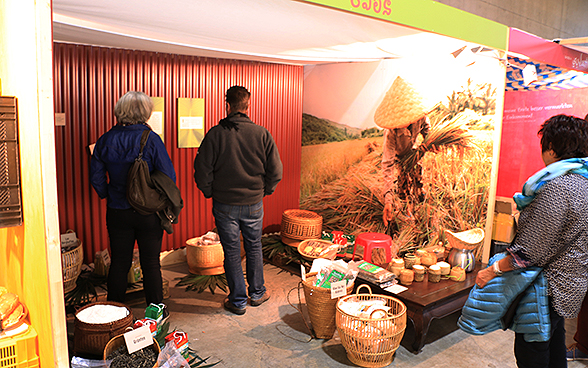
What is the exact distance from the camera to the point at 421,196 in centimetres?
455

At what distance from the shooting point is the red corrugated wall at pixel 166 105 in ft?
13.2

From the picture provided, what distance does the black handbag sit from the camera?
2.86 m

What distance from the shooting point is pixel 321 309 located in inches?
124

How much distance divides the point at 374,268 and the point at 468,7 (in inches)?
223

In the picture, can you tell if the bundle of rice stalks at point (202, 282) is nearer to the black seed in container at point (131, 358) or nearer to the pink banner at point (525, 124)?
the black seed in container at point (131, 358)

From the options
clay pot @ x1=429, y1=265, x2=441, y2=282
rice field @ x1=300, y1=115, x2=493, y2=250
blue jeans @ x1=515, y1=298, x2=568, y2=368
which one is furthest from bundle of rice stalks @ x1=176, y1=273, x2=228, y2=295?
blue jeans @ x1=515, y1=298, x2=568, y2=368

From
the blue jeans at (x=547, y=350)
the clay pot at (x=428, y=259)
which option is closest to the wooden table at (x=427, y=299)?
the clay pot at (x=428, y=259)

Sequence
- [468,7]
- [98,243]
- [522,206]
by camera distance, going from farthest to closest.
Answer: [468,7], [98,243], [522,206]

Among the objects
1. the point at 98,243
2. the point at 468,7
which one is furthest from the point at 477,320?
the point at 468,7

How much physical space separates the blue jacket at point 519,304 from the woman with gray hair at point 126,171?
2.13m

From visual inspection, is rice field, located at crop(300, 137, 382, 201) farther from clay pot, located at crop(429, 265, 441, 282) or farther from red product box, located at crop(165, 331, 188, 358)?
red product box, located at crop(165, 331, 188, 358)

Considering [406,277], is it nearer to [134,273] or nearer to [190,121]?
[134,273]

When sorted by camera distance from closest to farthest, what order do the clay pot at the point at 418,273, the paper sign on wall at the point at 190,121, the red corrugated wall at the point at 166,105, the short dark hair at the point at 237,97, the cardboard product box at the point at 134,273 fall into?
the short dark hair at the point at 237,97
the clay pot at the point at 418,273
the cardboard product box at the point at 134,273
the red corrugated wall at the point at 166,105
the paper sign on wall at the point at 190,121

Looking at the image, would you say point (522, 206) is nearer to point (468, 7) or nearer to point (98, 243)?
point (98, 243)
